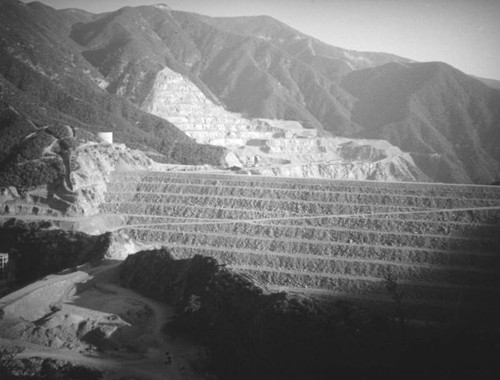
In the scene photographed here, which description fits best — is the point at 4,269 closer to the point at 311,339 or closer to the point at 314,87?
the point at 311,339

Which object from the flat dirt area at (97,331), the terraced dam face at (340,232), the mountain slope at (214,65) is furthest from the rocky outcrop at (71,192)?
the mountain slope at (214,65)

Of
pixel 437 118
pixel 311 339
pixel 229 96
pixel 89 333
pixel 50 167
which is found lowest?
→ pixel 229 96

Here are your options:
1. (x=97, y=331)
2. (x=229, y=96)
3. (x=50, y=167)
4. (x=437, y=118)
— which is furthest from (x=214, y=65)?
(x=97, y=331)

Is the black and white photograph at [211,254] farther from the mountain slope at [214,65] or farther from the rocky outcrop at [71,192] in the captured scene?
the mountain slope at [214,65]

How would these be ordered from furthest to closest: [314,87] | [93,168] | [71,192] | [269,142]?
[314,87] → [269,142] → [93,168] → [71,192]

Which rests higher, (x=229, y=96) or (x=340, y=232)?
(x=340, y=232)

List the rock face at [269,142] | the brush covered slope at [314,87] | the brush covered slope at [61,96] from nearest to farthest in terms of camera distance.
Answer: the brush covered slope at [61,96], the rock face at [269,142], the brush covered slope at [314,87]
